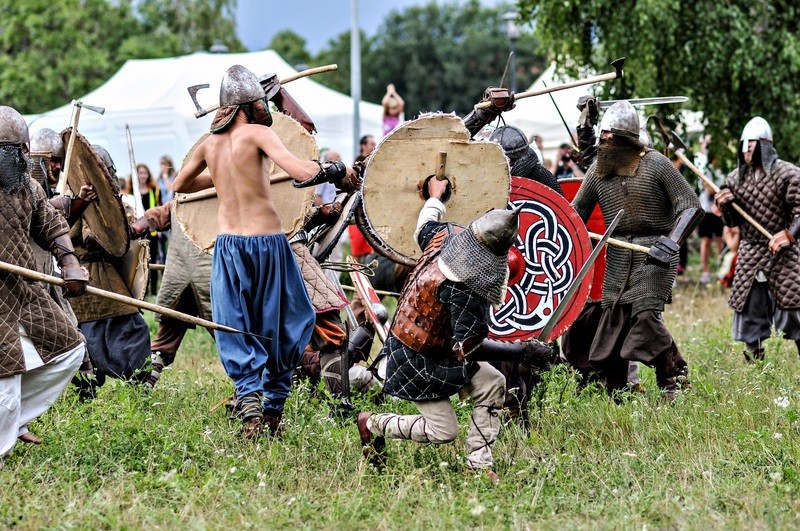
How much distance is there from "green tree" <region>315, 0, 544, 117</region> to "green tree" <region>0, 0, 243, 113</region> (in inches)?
497

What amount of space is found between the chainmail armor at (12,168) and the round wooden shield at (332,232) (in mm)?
1459

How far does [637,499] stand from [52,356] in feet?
8.23

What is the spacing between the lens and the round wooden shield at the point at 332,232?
215 inches

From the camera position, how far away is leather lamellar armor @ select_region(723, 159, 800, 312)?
23.2 ft

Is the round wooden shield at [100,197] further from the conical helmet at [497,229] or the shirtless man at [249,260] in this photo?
the conical helmet at [497,229]

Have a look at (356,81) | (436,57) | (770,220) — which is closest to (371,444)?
(770,220)

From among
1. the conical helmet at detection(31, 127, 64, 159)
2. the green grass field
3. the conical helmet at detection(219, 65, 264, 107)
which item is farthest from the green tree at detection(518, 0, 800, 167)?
the conical helmet at detection(219, 65, 264, 107)

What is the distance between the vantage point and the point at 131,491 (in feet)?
14.8

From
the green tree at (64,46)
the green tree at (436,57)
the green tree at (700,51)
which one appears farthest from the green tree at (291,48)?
the green tree at (700,51)

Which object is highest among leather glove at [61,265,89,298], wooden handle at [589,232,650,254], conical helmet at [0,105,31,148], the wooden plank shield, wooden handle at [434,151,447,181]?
conical helmet at [0,105,31,148]

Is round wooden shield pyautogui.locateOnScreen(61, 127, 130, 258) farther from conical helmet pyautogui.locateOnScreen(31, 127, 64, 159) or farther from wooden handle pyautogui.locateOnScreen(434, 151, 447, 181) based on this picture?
wooden handle pyautogui.locateOnScreen(434, 151, 447, 181)

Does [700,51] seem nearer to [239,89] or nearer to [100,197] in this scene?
[100,197]

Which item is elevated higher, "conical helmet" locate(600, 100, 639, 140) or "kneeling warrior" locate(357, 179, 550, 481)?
"conical helmet" locate(600, 100, 639, 140)

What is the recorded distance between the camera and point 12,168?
4902 mm
